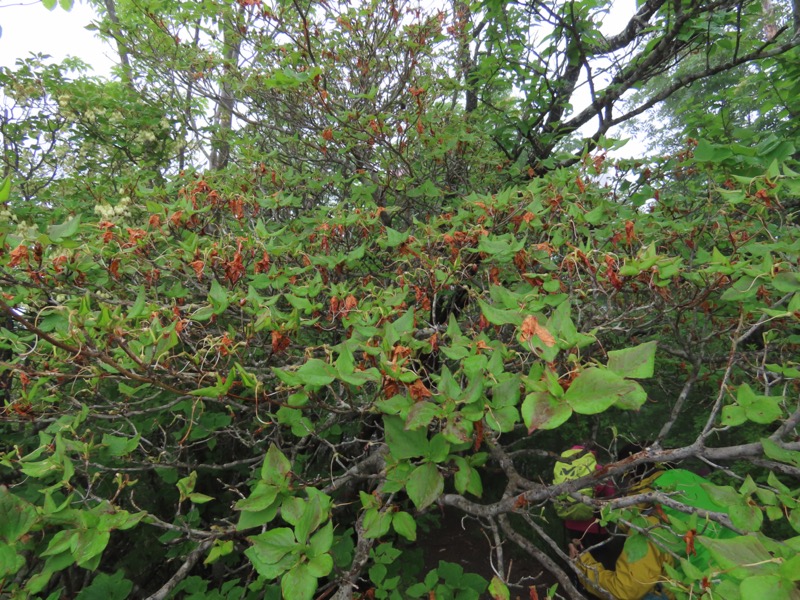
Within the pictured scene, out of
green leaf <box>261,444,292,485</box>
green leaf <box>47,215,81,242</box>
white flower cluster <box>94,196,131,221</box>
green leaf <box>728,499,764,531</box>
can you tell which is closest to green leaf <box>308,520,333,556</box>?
green leaf <box>261,444,292,485</box>

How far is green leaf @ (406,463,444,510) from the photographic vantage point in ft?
3.76

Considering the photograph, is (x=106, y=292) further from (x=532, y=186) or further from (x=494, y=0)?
(x=494, y=0)

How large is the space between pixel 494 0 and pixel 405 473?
3587mm

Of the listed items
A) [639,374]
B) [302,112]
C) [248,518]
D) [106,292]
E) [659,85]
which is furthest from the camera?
[659,85]

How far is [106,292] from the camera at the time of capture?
2402 millimetres

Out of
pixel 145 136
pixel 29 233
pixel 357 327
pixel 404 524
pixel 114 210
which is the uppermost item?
pixel 145 136

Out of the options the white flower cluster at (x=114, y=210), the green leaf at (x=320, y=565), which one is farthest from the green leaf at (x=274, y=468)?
the white flower cluster at (x=114, y=210)

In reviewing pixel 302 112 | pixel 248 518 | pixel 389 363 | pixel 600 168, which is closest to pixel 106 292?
pixel 248 518

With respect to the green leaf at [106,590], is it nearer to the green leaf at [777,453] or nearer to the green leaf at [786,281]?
the green leaf at [777,453]

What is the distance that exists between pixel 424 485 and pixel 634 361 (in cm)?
64

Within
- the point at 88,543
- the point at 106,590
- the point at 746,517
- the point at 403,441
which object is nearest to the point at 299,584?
the point at 403,441

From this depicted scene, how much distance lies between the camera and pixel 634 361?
1033 millimetres

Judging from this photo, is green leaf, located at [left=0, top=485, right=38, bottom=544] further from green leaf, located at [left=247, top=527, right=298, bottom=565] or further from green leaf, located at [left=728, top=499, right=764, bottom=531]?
green leaf, located at [left=728, top=499, right=764, bottom=531]

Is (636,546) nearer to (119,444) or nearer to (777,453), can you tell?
(777,453)
